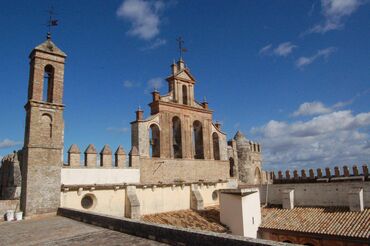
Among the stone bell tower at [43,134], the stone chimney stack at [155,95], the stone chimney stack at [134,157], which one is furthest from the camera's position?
the stone chimney stack at [155,95]

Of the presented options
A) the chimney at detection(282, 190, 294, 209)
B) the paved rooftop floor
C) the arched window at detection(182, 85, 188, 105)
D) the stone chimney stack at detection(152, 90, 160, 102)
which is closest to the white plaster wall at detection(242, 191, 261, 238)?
the chimney at detection(282, 190, 294, 209)

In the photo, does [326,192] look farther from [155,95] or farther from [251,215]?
[155,95]

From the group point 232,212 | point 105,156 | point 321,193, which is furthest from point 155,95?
point 321,193

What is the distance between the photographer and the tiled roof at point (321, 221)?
606 inches

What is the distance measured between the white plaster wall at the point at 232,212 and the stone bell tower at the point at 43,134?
32.2 ft

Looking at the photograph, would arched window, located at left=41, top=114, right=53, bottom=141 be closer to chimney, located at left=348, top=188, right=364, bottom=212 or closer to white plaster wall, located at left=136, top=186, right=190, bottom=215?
white plaster wall, located at left=136, top=186, right=190, bottom=215

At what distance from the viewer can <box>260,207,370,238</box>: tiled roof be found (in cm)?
1540

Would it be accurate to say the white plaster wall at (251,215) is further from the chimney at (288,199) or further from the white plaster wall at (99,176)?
the white plaster wall at (99,176)

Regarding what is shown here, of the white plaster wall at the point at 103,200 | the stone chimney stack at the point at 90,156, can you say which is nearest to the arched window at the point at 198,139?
the white plaster wall at the point at 103,200

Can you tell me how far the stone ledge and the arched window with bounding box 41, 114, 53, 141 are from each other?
5.79m

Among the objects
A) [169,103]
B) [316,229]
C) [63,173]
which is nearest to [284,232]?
[316,229]

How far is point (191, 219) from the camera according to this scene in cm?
1786

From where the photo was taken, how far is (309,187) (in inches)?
849

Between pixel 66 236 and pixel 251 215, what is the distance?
12654 mm
